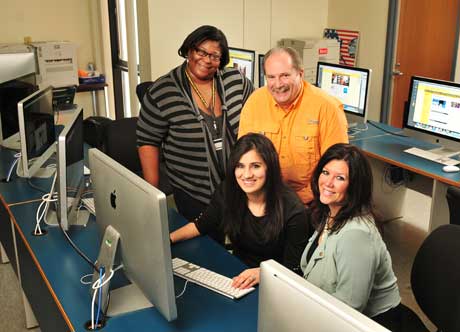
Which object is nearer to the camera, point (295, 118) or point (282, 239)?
point (282, 239)

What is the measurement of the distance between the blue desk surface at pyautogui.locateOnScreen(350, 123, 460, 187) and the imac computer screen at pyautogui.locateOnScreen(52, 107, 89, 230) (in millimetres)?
1984

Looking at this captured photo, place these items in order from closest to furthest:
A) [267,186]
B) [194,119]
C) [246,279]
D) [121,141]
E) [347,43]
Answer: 1. [246,279]
2. [267,186]
3. [194,119]
4. [121,141]
5. [347,43]

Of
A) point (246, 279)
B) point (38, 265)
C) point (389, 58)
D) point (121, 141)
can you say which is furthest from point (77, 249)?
point (389, 58)

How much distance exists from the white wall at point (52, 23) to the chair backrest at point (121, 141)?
290 cm

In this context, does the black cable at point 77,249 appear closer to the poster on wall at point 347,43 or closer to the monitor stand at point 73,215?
the monitor stand at point 73,215

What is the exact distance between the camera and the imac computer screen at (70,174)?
6.24 ft

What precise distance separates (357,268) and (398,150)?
217cm

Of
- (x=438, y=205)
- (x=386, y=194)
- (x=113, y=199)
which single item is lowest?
(x=386, y=194)

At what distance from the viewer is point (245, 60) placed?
14.7ft

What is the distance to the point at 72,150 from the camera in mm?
2088

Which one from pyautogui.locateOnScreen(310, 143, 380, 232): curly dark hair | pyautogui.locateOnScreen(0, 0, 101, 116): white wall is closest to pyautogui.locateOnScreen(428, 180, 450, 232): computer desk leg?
pyautogui.locateOnScreen(310, 143, 380, 232): curly dark hair

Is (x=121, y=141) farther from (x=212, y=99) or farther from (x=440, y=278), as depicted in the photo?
(x=440, y=278)

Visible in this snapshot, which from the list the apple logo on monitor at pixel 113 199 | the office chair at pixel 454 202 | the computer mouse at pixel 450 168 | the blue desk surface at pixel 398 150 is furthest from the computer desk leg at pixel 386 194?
the apple logo on monitor at pixel 113 199

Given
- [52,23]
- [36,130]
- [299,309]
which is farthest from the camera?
[52,23]
